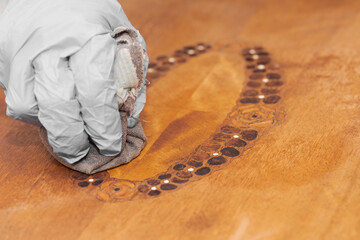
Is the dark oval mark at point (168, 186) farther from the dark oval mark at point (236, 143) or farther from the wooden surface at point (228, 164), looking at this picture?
the dark oval mark at point (236, 143)

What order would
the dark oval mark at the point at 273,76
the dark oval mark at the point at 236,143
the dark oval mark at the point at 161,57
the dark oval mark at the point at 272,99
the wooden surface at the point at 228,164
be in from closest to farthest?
the wooden surface at the point at 228,164, the dark oval mark at the point at 236,143, the dark oval mark at the point at 272,99, the dark oval mark at the point at 273,76, the dark oval mark at the point at 161,57

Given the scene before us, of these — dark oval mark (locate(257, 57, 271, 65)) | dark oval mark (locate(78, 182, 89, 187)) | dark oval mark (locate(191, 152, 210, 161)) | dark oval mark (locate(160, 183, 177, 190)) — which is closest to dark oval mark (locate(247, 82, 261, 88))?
dark oval mark (locate(257, 57, 271, 65))

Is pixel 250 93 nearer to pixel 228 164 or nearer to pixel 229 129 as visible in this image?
pixel 229 129

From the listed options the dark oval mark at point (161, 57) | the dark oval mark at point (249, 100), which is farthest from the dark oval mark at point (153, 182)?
the dark oval mark at point (161, 57)

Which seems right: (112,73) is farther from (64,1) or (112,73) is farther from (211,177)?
(211,177)

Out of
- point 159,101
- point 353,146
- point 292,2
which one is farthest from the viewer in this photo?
point 292,2

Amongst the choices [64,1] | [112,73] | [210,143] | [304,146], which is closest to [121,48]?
[112,73]

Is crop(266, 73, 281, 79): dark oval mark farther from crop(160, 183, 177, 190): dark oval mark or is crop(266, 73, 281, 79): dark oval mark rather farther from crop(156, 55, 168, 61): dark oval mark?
crop(160, 183, 177, 190): dark oval mark
